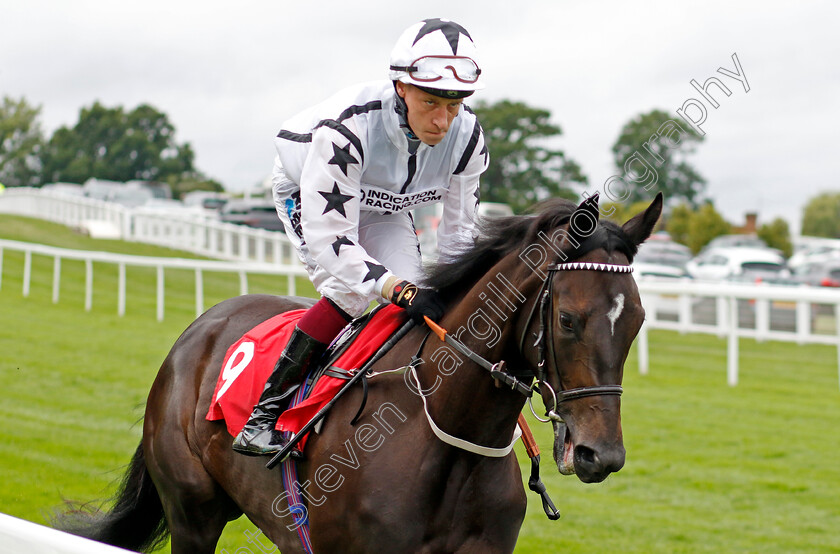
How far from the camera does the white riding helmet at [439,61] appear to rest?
2682 mm

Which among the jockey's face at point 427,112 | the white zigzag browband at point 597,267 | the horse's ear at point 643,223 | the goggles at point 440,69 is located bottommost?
the white zigzag browband at point 597,267

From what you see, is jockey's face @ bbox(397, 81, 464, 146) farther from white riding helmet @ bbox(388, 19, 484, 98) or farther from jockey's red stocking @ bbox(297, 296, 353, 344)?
jockey's red stocking @ bbox(297, 296, 353, 344)

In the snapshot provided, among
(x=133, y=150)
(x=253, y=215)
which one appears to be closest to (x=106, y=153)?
(x=133, y=150)

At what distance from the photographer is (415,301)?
2801 mm

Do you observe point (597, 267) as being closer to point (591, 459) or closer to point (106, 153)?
point (591, 459)

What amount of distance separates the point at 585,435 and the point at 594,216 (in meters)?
0.60

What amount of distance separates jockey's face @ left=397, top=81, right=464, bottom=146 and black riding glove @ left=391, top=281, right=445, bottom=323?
1.54 ft

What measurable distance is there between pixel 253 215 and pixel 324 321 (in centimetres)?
2713

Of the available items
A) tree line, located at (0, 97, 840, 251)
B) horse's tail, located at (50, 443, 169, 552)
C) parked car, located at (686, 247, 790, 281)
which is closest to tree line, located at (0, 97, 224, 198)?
tree line, located at (0, 97, 840, 251)

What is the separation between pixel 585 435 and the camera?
2281mm

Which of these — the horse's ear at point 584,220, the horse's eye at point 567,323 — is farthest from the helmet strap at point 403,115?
the horse's eye at point 567,323

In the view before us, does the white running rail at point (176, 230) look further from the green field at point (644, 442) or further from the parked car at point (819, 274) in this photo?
the parked car at point (819, 274)

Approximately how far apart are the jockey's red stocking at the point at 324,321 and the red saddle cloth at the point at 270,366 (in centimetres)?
9

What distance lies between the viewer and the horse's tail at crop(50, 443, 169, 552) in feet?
13.0
